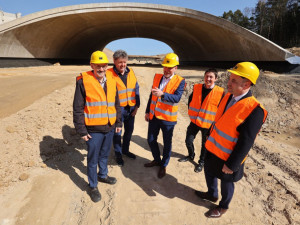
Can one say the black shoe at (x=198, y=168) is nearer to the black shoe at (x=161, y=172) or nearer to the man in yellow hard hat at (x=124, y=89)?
the black shoe at (x=161, y=172)

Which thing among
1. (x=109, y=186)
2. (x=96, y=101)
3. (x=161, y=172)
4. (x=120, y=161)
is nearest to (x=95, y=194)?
(x=109, y=186)

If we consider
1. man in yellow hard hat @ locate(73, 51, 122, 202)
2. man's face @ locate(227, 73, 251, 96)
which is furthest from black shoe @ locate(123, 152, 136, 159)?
man's face @ locate(227, 73, 251, 96)

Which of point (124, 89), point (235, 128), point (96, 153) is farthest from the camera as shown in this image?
point (124, 89)

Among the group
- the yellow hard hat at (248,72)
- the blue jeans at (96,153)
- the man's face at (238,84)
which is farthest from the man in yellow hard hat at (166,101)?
the yellow hard hat at (248,72)

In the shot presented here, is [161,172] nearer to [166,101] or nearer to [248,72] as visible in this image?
[166,101]

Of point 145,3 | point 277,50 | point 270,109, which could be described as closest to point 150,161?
point 270,109

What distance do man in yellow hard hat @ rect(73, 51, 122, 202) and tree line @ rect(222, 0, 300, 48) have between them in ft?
113

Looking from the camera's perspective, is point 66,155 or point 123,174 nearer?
point 123,174

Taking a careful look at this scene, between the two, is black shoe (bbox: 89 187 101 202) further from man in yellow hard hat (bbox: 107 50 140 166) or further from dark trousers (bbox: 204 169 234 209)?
dark trousers (bbox: 204 169 234 209)

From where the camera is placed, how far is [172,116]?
3064mm

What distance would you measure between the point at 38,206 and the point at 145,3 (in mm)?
17055

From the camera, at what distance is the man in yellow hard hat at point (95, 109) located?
2.46 metres

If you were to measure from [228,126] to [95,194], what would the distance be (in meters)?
2.21

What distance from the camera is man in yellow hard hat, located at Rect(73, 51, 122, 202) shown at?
2461 mm
